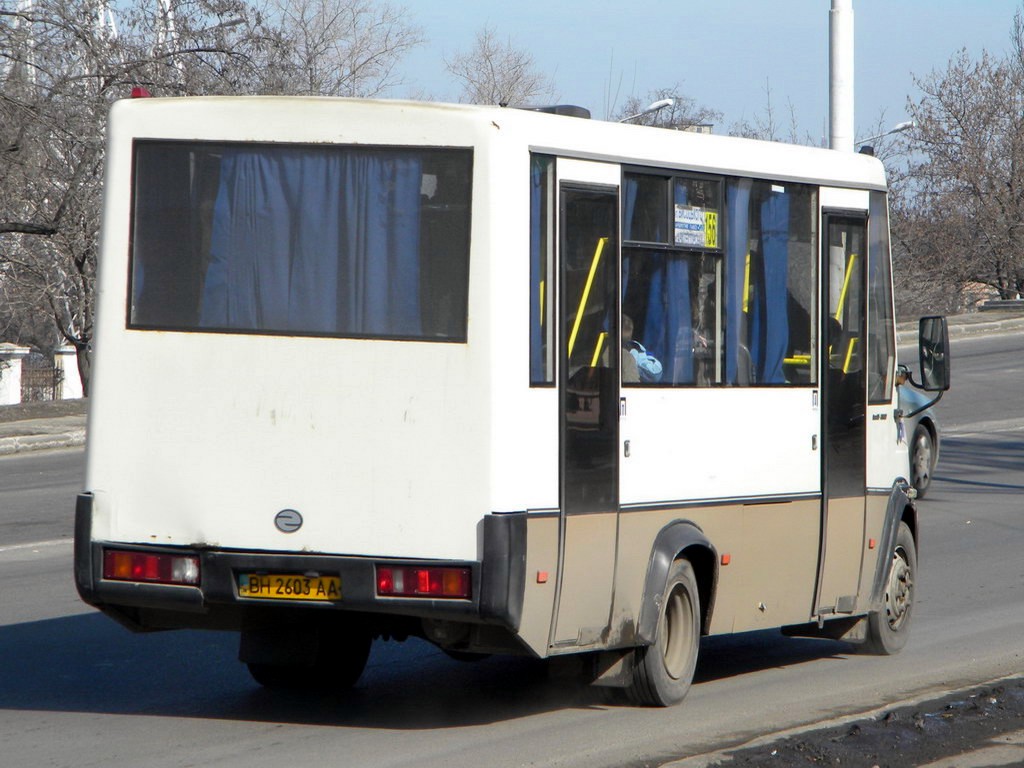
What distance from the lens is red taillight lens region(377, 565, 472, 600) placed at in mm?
6289

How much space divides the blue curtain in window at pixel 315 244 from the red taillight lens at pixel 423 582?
3.15 feet

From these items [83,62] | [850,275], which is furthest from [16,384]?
[850,275]

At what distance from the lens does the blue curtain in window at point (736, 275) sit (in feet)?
25.2

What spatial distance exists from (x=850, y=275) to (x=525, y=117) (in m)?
2.81

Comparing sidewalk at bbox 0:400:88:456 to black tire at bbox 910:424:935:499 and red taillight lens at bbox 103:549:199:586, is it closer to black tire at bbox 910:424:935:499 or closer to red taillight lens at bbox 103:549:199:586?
black tire at bbox 910:424:935:499

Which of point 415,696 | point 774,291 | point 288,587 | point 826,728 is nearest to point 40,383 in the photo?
point 415,696

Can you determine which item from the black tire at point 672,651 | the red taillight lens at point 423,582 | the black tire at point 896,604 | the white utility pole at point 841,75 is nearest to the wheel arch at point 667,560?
the black tire at point 672,651

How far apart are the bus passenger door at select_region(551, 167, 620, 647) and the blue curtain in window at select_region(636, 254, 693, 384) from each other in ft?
0.97

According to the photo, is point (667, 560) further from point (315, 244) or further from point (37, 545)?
point (37, 545)

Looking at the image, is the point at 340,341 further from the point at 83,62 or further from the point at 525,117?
the point at 83,62

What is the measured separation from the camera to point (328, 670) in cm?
792

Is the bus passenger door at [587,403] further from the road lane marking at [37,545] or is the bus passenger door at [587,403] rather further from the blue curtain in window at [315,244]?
the road lane marking at [37,545]

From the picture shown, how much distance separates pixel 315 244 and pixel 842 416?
3266mm

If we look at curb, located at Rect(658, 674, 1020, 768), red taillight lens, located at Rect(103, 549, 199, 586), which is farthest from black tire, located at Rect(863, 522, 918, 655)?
red taillight lens, located at Rect(103, 549, 199, 586)
